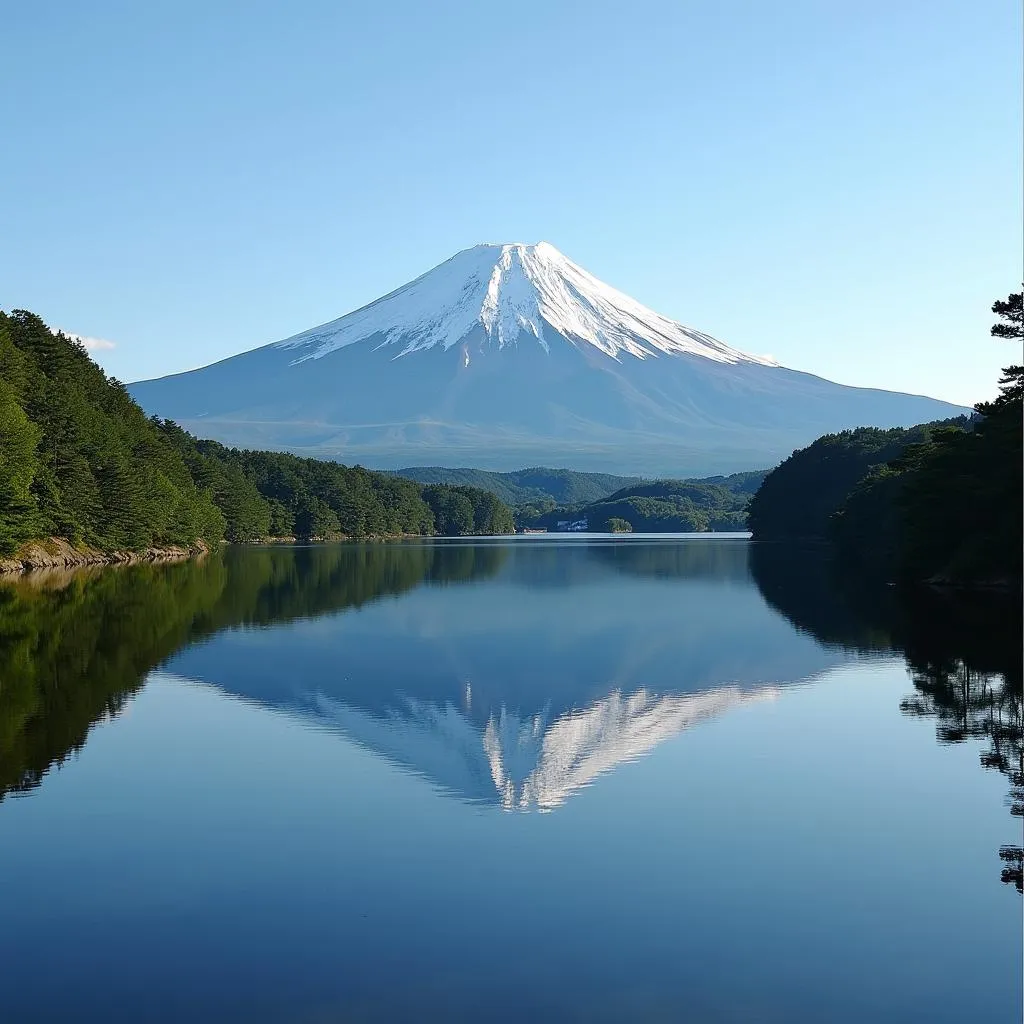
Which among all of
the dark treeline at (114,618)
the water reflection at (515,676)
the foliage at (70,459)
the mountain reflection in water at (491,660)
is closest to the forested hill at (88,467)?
the foliage at (70,459)

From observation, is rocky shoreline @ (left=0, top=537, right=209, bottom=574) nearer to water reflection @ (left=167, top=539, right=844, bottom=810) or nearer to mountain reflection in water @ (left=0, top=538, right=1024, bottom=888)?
mountain reflection in water @ (left=0, top=538, right=1024, bottom=888)

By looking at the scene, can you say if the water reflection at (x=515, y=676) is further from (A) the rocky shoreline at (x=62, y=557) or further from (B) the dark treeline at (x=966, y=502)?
(A) the rocky shoreline at (x=62, y=557)

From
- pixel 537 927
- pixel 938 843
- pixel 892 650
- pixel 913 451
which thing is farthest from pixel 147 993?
pixel 913 451

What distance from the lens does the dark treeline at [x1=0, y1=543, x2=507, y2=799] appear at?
20.8 metres

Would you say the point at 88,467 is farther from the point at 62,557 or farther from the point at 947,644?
the point at 947,644

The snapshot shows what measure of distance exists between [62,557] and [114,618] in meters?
34.5

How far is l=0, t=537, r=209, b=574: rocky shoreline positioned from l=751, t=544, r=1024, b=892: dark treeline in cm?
3744

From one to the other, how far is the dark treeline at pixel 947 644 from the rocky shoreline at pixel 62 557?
37445mm

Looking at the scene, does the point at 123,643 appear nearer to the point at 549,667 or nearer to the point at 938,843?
the point at 549,667

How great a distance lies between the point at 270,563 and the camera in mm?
86312

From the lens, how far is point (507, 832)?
14.9 meters

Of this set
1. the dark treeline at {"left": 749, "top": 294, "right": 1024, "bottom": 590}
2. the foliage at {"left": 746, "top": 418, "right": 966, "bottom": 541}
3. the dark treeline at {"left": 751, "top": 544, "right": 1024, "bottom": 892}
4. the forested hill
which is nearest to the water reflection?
the dark treeline at {"left": 751, "top": 544, "right": 1024, "bottom": 892}

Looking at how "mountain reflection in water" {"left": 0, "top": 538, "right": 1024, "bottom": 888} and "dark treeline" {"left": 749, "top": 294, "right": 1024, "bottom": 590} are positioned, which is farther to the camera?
"dark treeline" {"left": 749, "top": 294, "right": 1024, "bottom": 590}

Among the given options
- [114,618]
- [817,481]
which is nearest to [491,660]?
[114,618]
